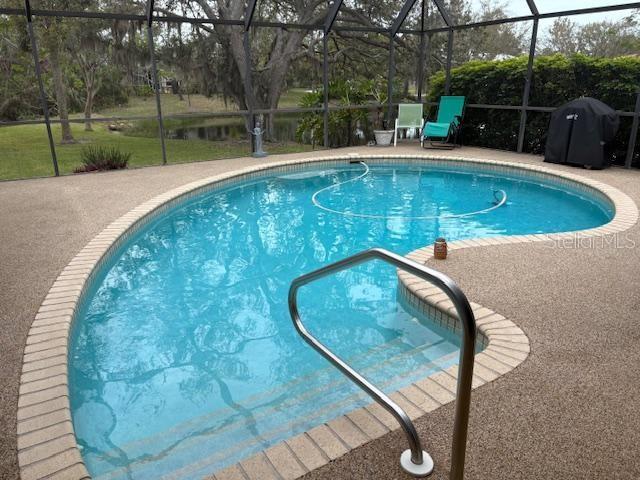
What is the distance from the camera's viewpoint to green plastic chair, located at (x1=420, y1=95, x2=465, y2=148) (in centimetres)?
909

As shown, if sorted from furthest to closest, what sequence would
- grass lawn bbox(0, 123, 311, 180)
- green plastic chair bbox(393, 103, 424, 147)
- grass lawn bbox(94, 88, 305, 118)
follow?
1. grass lawn bbox(94, 88, 305, 118)
2. grass lawn bbox(0, 123, 311, 180)
3. green plastic chair bbox(393, 103, 424, 147)

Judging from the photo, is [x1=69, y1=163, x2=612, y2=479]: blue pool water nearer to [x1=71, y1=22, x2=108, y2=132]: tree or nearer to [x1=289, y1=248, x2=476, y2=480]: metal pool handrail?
[x1=289, y1=248, x2=476, y2=480]: metal pool handrail

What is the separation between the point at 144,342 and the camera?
10.1ft

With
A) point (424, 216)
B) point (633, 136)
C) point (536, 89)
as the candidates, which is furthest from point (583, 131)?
point (424, 216)

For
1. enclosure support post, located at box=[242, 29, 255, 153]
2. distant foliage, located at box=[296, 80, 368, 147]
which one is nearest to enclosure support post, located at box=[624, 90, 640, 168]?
distant foliage, located at box=[296, 80, 368, 147]

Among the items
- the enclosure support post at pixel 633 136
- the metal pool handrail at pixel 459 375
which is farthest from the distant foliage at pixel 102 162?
the enclosure support post at pixel 633 136

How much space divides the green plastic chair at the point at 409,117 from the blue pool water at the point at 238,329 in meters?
3.83

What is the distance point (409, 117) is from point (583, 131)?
3.51 metres

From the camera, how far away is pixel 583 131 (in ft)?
22.9

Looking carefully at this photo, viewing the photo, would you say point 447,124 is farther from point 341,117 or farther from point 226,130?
point 226,130

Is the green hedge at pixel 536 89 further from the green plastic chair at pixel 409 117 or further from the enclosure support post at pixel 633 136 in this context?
the green plastic chair at pixel 409 117

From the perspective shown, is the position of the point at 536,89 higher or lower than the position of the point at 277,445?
higher

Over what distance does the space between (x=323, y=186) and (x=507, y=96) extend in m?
4.16

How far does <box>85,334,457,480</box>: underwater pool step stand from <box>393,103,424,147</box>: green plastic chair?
762 cm
